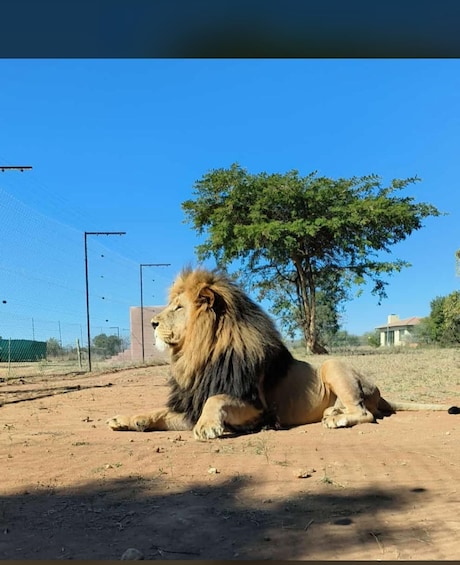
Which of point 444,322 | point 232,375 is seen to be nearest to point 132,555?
point 232,375

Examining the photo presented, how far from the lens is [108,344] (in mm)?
27312

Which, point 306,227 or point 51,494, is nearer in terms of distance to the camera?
point 51,494

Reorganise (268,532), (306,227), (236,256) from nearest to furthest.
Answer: (268,532) < (306,227) < (236,256)

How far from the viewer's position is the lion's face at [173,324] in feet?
17.9

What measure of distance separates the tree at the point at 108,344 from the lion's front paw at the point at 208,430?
874 inches

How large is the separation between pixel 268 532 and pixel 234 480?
89cm

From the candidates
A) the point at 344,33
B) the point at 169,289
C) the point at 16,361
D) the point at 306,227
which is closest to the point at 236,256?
the point at 306,227

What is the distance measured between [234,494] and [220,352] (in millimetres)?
2281

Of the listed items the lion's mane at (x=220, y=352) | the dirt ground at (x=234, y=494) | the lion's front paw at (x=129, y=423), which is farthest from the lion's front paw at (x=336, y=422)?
the lion's front paw at (x=129, y=423)

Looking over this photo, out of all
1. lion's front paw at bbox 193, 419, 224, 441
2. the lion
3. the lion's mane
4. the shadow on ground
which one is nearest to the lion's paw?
the lion

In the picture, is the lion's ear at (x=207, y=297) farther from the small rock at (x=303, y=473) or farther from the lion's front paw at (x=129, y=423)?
the small rock at (x=303, y=473)

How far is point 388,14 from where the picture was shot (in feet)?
10.6

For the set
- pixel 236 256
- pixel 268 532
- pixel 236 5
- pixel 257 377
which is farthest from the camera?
pixel 236 256

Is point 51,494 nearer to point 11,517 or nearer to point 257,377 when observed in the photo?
point 11,517
